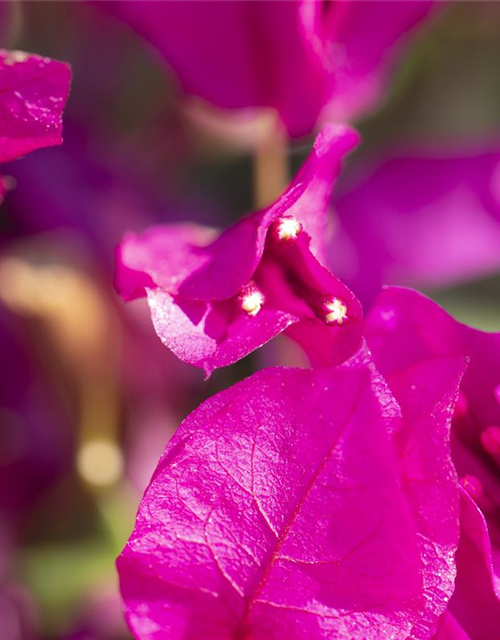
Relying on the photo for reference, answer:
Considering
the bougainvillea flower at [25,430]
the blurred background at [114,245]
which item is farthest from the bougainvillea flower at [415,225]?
the bougainvillea flower at [25,430]

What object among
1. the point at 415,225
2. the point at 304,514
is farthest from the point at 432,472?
the point at 415,225

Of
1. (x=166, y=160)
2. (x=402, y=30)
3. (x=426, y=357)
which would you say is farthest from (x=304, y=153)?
(x=426, y=357)

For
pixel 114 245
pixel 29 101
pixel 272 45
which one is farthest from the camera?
pixel 114 245

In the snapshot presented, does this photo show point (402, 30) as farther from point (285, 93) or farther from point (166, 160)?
point (166, 160)

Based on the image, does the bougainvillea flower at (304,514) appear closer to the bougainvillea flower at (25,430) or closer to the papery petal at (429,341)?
the papery petal at (429,341)

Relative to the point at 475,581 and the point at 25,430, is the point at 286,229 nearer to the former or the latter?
the point at 475,581
